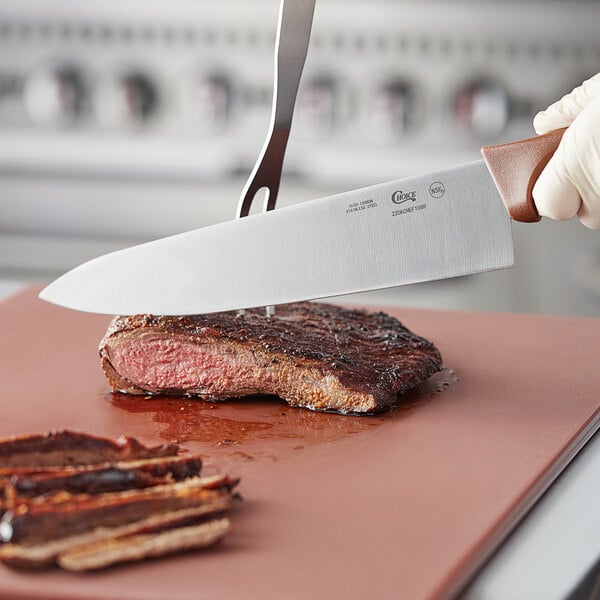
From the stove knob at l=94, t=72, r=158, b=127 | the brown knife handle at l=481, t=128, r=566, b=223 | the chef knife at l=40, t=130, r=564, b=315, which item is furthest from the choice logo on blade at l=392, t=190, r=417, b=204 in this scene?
the stove knob at l=94, t=72, r=158, b=127

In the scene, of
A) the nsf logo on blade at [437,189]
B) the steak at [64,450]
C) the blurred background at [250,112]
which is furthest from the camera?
the blurred background at [250,112]

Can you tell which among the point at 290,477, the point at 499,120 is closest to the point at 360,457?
the point at 290,477

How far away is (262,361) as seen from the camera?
1.84 metres

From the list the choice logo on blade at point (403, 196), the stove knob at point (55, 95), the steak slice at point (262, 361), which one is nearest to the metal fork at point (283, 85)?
the steak slice at point (262, 361)

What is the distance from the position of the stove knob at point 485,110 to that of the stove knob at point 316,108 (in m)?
0.51

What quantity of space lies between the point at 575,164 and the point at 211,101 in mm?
2823

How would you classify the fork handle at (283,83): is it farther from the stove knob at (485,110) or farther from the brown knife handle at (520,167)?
the stove knob at (485,110)

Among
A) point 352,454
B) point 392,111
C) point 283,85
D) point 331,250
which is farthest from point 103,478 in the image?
point 392,111

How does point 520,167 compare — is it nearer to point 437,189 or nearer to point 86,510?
point 437,189

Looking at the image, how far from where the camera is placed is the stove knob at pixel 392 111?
4188mm

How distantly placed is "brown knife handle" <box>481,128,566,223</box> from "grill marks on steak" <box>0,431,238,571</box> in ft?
2.34

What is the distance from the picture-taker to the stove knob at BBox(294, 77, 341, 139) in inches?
167

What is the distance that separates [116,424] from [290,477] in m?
0.37

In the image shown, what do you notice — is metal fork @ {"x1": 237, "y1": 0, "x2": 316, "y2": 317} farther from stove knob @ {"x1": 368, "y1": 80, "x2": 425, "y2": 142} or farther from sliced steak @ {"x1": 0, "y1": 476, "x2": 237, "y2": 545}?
stove knob @ {"x1": 368, "y1": 80, "x2": 425, "y2": 142}
